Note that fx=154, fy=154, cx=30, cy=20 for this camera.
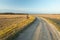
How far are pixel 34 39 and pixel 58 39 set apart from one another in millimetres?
2091

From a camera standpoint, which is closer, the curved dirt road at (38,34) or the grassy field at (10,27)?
the curved dirt road at (38,34)

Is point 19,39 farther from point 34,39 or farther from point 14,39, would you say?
point 34,39

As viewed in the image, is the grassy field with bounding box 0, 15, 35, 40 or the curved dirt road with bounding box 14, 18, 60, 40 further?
the grassy field with bounding box 0, 15, 35, 40

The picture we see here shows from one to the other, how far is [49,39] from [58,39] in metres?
0.77

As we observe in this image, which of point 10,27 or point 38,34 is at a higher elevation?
point 38,34

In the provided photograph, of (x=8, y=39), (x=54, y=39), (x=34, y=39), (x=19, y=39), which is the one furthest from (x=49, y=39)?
(x=8, y=39)

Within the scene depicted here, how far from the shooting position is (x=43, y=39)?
13133mm

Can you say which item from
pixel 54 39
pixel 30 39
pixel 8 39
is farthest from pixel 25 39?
pixel 54 39

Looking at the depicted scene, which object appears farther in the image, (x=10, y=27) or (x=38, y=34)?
(x=10, y=27)

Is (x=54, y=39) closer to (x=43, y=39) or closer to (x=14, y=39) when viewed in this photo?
(x=43, y=39)

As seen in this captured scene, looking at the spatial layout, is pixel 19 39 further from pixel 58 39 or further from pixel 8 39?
pixel 58 39

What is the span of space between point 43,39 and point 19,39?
2037mm

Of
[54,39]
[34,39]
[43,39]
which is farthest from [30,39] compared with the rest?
[54,39]

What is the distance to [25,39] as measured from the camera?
13.0m
